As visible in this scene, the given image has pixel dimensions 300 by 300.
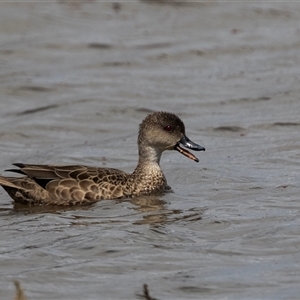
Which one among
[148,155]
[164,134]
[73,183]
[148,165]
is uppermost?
[164,134]

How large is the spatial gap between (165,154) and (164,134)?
2.18 m

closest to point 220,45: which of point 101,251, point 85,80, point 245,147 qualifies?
point 85,80

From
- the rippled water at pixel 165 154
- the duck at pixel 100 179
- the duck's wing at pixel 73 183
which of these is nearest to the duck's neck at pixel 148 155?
the duck at pixel 100 179

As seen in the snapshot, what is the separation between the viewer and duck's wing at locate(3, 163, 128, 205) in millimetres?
11602

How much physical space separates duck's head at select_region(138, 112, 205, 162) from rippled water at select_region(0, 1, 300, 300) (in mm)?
512

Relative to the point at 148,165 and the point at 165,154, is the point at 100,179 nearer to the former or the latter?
the point at 148,165

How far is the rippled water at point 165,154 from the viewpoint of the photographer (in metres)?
8.95

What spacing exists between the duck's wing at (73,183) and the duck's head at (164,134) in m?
0.68

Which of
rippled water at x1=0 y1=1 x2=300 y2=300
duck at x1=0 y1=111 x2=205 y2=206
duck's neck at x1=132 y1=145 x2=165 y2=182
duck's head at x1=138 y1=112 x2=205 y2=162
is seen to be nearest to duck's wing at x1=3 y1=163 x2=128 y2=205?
duck at x1=0 y1=111 x2=205 y2=206

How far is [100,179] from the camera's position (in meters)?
11.7

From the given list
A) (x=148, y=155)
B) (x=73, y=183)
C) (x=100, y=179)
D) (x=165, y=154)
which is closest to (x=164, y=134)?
(x=148, y=155)

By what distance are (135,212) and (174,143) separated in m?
1.30

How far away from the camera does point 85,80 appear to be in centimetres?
1755

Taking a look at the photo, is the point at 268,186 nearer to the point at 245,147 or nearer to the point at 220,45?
the point at 245,147
